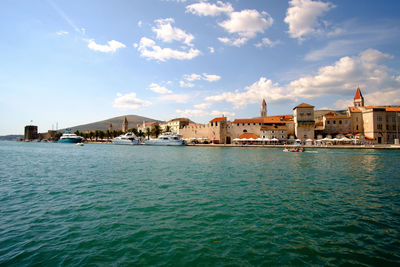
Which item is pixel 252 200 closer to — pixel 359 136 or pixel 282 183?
pixel 282 183

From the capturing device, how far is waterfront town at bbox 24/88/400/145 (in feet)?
159

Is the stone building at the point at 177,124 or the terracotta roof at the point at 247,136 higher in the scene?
the stone building at the point at 177,124

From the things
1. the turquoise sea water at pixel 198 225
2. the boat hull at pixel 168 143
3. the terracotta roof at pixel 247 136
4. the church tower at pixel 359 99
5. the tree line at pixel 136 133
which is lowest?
the turquoise sea water at pixel 198 225

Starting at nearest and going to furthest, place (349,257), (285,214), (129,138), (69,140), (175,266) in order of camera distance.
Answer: (175,266)
(349,257)
(285,214)
(129,138)
(69,140)

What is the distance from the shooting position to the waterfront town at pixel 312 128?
159 ft

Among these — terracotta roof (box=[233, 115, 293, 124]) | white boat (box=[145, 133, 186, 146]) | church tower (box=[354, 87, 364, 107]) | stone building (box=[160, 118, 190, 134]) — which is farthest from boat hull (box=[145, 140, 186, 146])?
church tower (box=[354, 87, 364, 107])

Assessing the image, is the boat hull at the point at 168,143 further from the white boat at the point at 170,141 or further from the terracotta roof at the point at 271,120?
the terracotta roof at the point at 271,120

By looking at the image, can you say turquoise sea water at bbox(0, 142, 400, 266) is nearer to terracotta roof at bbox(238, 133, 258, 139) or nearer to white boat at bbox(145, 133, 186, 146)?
terracotta roof at bbox(238, 133, 258, 139)

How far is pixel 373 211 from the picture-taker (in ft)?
23.1

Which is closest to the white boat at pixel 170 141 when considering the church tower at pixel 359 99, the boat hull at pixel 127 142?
the boat hull at pixel 127 142

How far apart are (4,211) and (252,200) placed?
8.50 meters

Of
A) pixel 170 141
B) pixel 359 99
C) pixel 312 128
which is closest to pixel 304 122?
pixel 312 128

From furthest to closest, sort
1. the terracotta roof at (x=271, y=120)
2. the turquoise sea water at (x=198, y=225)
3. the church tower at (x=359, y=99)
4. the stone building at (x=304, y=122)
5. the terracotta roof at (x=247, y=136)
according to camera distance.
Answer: the church tower at (x=359, y=99) < the terracotta roof at (x=271, y=120) < the terracotta roof at (x=247, y=136) < the stone building at (x=304, y=122) < the turquoise sea water at (x=198, y=225)

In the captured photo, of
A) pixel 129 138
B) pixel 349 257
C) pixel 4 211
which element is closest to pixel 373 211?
pixel 349 257
